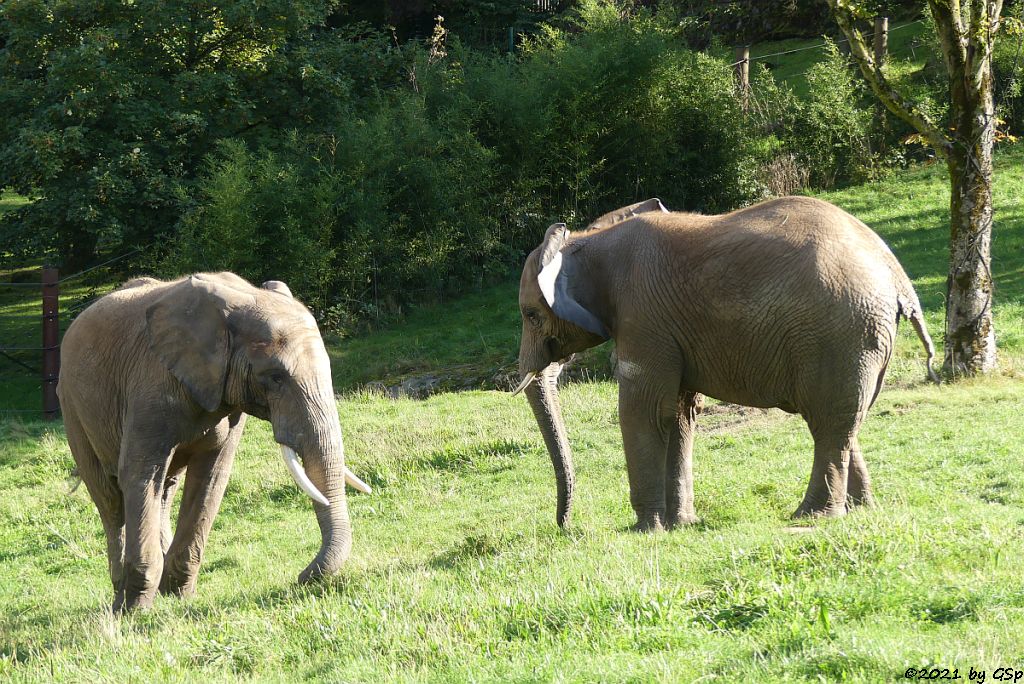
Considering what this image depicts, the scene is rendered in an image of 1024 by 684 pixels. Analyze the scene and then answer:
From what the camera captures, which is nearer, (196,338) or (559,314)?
(196,338)

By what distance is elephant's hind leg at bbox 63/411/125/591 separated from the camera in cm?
927

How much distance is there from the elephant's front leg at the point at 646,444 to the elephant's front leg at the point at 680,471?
1.13 feet

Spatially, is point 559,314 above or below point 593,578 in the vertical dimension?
above

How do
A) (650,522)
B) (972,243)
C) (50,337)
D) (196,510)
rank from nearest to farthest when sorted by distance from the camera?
1. (650,522)
2. (196,510)
3. (972,243)
4. (50,337)

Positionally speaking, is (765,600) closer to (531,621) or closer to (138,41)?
(531,621)

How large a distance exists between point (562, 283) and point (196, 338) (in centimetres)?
291

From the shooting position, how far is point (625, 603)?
614cm

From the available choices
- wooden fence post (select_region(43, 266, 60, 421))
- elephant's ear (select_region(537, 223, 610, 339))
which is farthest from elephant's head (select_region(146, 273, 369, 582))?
wooden fence post (select_region(43, 266, 60, 421))

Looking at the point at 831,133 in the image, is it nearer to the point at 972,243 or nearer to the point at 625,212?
the point at 972,243

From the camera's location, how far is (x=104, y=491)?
938cm

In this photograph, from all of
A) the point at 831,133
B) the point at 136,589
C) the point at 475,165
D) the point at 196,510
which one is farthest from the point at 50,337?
the point at 831,133

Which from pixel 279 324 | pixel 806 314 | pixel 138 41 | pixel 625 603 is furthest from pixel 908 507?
pixel 138 41

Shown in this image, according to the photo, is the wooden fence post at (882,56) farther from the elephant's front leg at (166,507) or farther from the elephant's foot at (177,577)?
the elephant's foot at (177,577)

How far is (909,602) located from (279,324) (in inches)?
179
